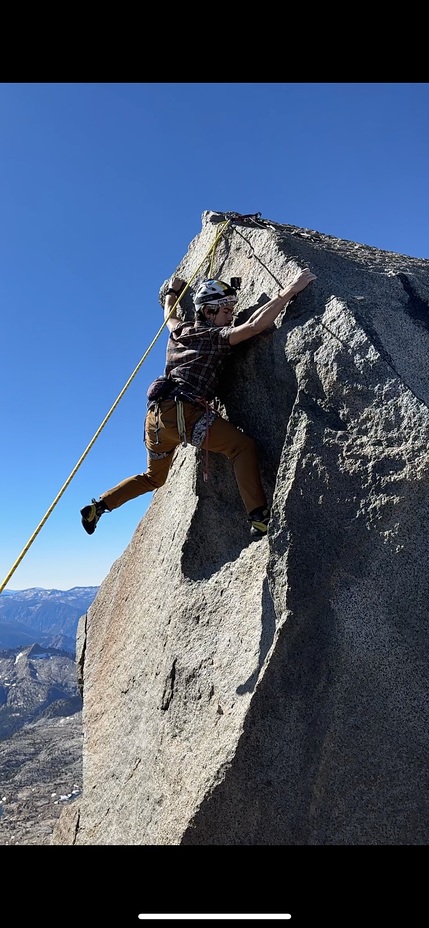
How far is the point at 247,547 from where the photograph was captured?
5773 millimetres

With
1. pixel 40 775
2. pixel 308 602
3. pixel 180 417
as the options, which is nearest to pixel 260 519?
pixel 308 602

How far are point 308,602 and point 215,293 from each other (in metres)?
3.10

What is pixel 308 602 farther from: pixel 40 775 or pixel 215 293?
pixel 40 775

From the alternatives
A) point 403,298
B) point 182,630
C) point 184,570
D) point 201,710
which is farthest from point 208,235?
point 201,710

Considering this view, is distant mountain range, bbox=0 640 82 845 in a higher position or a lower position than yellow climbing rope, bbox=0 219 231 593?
lower

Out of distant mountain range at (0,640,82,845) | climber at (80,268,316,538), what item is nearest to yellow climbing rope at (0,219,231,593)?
climber at (80,268,316,538)

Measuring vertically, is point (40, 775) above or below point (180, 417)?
below

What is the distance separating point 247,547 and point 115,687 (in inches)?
123

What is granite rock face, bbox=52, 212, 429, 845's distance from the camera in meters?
4.48

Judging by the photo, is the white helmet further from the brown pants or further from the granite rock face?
the brown pants

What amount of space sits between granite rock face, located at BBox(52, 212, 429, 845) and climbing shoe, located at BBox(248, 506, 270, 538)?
0.14 meters

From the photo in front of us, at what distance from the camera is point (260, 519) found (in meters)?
5.53

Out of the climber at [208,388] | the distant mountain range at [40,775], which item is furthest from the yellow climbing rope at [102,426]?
the distant mountain range at [40,775]
